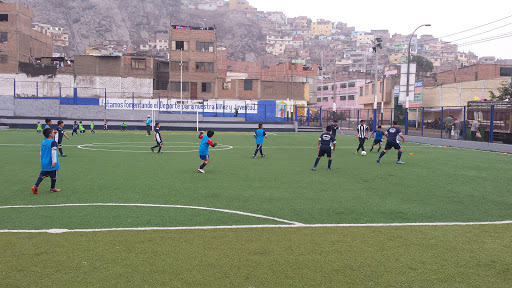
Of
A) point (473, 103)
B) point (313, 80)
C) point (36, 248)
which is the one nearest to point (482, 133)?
point (473, 103)

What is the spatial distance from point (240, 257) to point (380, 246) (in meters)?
2.20

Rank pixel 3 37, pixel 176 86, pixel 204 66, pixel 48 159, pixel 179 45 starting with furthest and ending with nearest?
pixel 204 66 → pixel 179 45 → pixel 176 86 → pixel 3 37 → pixel 48 159

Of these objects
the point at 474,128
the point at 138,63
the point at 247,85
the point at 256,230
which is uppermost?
the point at 138,63

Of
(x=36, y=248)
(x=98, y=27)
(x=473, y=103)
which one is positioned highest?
(x=98, y=27)

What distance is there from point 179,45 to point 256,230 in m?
69.2

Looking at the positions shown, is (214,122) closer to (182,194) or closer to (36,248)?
(182,194)

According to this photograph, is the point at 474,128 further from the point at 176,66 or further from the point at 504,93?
the point at 176,66

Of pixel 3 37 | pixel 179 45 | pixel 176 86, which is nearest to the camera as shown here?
pixel 3 37

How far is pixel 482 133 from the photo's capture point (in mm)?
25953

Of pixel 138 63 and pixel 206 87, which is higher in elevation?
pixel 138 63

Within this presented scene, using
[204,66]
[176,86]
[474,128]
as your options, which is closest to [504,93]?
[474,128]

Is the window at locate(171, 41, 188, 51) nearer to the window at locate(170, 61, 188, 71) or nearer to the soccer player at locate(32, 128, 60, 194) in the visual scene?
the window at locate(170, 61, 188, 71)

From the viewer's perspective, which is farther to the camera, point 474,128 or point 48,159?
point 474,128

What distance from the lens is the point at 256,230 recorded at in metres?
7.03
